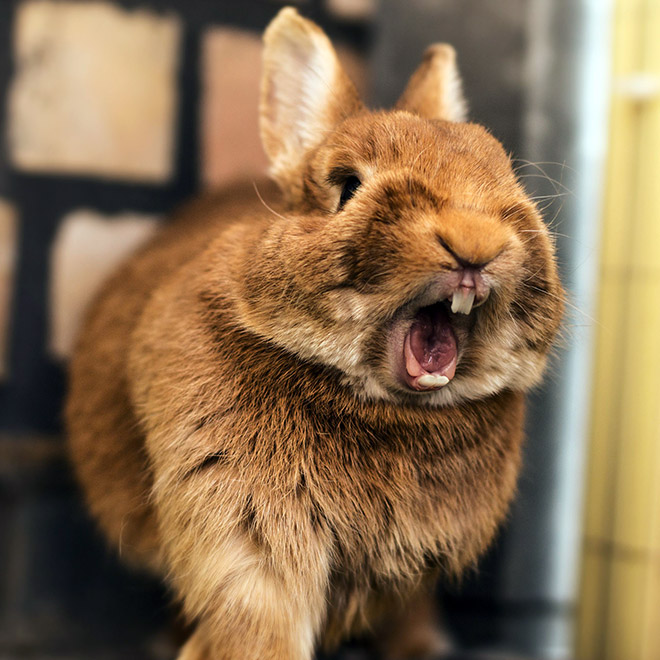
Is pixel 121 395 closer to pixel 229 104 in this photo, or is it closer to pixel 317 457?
pixel 317 457

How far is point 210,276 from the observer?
1.00 metres

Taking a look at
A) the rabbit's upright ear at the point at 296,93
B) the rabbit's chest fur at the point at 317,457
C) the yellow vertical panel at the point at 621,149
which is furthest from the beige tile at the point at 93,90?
the yellow vertical panel at the point at 621,149

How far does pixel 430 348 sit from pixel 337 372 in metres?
0.12

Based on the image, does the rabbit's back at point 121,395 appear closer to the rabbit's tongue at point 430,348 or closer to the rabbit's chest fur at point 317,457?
the rabbit's chest fur at point 317,457

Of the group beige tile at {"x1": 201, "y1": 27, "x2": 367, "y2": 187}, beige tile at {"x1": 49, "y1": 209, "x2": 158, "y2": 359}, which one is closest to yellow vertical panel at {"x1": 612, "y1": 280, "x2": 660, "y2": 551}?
beige tile at {"x1": 201, "y1": 27, "x2": 367, "y2": 187}

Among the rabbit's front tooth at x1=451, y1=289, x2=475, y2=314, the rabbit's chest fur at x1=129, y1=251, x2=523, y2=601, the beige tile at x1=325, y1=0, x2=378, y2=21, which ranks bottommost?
Answer: the rabbit's chest fur at x1=129, y1=251, x2=523, y2=601

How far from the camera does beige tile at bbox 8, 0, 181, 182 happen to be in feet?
4.70

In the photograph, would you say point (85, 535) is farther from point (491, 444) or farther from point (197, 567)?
point (491, 444)

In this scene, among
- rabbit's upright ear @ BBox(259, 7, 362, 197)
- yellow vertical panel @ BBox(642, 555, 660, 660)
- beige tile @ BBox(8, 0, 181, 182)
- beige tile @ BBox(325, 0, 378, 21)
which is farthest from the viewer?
beige tile @ BBox(325, 0, 378, 21)

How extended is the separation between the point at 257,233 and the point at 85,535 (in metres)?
0.76

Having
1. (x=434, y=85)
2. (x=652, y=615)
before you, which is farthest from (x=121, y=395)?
(x=652, y=615)

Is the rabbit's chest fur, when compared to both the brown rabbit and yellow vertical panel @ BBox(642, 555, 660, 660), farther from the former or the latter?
yellow vertical panel @ BBox(642, 555, 660, 660)

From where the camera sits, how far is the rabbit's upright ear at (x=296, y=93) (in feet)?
3.34

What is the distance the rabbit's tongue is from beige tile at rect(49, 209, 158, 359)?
2.59ft
